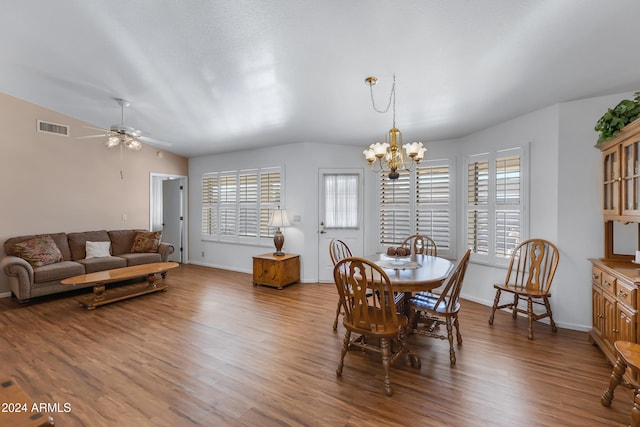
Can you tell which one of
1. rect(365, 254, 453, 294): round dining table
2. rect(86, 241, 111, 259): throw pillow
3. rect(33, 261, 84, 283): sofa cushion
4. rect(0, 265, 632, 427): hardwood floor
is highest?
rect(365, 254, 453, 294): round dining table

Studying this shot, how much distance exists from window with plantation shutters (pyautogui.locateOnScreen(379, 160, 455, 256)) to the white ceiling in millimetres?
800

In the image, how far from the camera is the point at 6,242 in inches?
168

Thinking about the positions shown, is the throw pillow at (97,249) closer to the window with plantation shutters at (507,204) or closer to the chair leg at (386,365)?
the chair leg at (386,365)

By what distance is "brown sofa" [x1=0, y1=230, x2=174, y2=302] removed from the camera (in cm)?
387

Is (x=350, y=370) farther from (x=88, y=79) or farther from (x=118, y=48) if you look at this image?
(x=88, y=79)

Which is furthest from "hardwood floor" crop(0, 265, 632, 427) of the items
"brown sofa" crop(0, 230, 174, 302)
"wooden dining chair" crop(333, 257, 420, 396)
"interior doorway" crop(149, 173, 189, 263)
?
"interior doorway" crop(149, 173, 189, 263)

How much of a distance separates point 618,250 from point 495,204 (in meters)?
1.29

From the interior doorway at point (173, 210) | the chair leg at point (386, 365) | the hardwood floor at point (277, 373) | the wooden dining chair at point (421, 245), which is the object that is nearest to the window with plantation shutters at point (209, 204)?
the interior doorway at point (173, 210)

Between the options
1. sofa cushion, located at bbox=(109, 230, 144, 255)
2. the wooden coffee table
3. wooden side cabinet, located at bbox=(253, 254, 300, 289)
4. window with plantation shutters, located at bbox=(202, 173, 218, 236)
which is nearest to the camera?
the wooden coffee table

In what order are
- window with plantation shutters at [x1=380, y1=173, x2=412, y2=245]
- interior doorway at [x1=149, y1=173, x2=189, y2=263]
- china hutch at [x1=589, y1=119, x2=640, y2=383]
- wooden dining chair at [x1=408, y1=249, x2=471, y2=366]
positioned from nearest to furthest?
china hutch at [x1=589, y1=119, x2=640, y2=383]
wooden dining chair at [x1=408, y1=249, x2=471, y2=366]
window with plantation shutters at [x1=380, y1=173, x2=412, y2=245]
interior doorway at [x1=149, y1=173, x2=189, y2=263]

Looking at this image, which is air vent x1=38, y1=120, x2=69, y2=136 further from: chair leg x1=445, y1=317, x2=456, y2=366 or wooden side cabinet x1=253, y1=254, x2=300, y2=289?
chair leg x1=445, y1=317, x2=456, y2=366

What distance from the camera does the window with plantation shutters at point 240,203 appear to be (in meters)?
5.77

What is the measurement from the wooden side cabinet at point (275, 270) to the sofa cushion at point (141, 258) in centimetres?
196

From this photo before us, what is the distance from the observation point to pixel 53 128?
4812mm
